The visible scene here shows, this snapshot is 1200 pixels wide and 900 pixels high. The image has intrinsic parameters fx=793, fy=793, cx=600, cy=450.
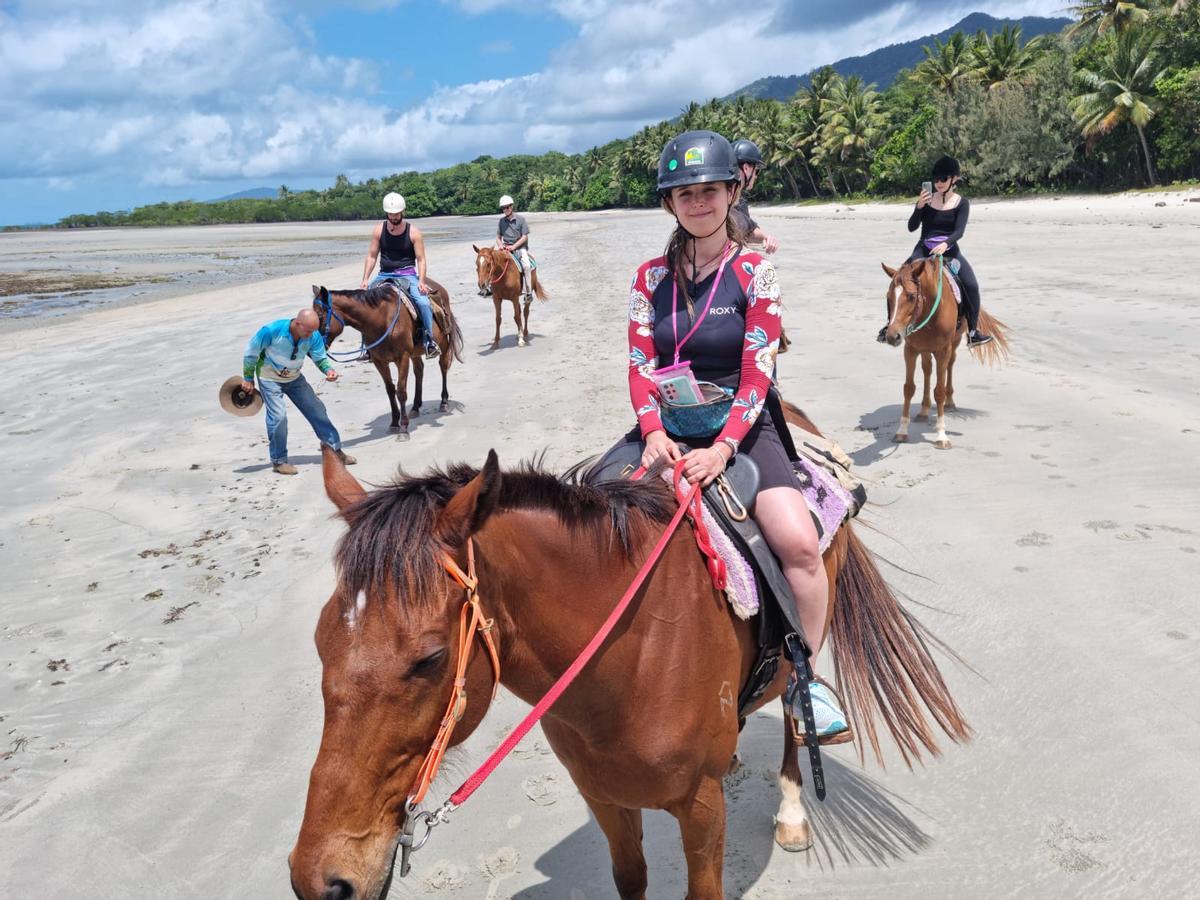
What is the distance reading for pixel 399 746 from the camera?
169cm

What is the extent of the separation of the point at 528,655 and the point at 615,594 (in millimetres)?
325

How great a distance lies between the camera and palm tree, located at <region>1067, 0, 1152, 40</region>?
38312 mm

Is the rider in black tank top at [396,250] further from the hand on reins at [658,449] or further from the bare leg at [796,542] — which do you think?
the bare leg at [796,542]

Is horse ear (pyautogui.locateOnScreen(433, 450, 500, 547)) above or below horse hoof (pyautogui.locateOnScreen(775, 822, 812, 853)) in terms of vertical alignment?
above

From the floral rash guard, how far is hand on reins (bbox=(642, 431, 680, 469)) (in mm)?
41

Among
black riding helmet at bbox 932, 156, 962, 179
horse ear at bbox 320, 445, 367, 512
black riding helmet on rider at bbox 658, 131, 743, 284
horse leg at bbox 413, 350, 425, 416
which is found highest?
black riding helmet at bbox 932, 156, 962, 179

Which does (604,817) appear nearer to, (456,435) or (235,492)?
(235,492)

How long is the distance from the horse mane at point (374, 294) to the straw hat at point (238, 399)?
168 centimetres

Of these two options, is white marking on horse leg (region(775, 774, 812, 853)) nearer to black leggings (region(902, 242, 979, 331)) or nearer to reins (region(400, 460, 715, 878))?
reins (region(400, 460, 715, 878))

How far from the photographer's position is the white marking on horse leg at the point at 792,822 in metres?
3.32

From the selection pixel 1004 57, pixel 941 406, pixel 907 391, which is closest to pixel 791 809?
pixel 941 406

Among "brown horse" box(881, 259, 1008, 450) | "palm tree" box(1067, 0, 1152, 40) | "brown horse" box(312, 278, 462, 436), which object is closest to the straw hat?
"brown horse" box(312, 278, 462, 436)

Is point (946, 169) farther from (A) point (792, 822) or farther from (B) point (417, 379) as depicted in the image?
(A) point (792, 822)

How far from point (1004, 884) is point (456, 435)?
288 inches
